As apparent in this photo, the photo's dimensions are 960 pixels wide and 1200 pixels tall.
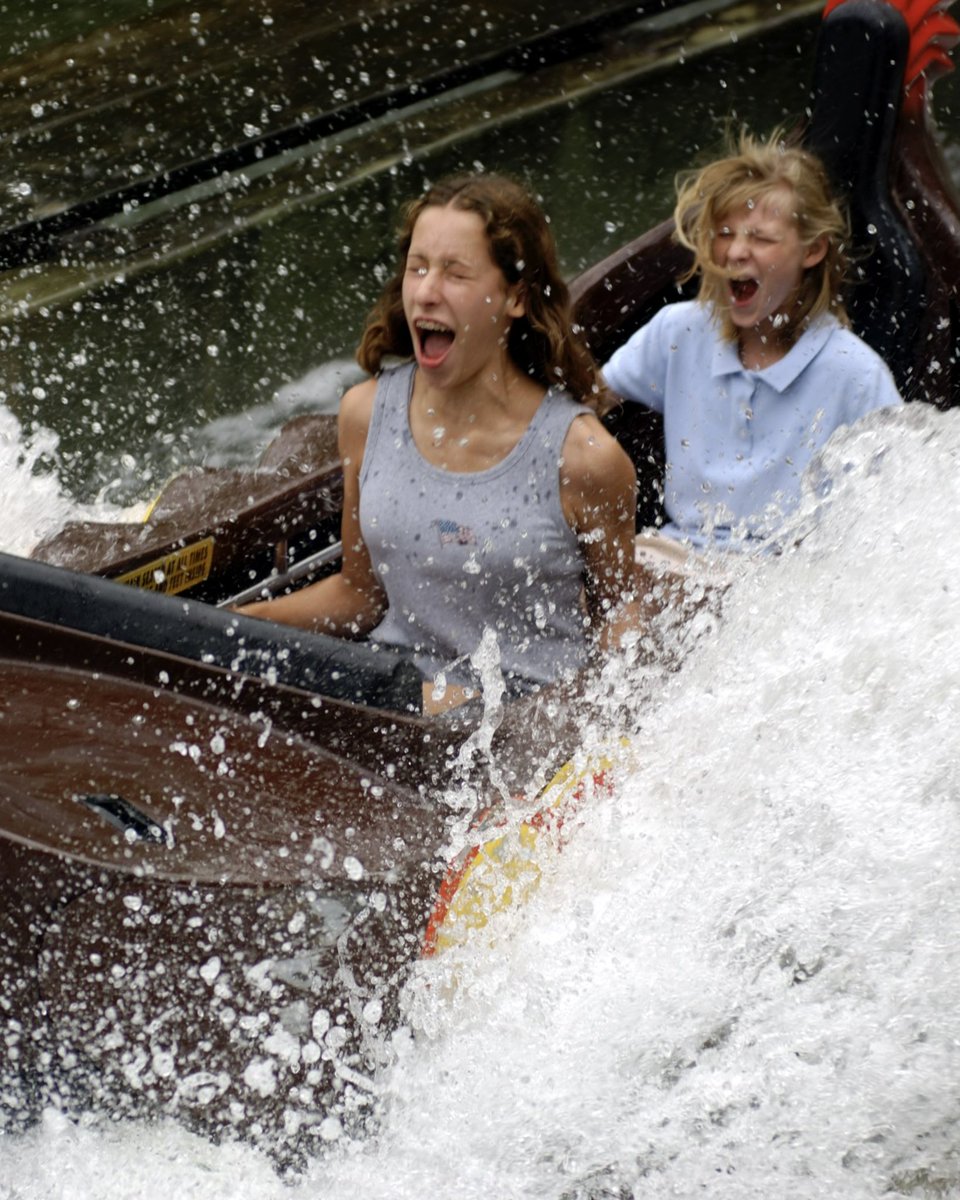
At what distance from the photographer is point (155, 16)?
644 centimetres

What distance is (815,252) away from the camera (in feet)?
8.66

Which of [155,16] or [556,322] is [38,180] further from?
[556,322]

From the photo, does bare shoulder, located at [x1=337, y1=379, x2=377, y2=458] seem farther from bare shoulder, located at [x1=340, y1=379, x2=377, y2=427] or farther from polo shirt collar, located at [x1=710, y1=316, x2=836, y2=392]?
polo shirt collar, located at [x1=710, y1=316, x2=836, y2=392]

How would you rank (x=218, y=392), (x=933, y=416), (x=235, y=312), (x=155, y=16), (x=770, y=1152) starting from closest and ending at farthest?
(x=770, y=1152), (x=933, y=416), (x=218, y=392), (x=235, y=312), (x=155, y=16)

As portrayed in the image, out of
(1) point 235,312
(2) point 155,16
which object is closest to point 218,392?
(1) point 235,312

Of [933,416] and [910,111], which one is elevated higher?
[910,111]

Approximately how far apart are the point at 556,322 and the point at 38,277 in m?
3.56

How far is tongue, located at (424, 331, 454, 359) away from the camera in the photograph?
225cm

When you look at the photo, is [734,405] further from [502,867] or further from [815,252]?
[502,867]

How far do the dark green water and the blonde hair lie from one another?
90.7 inches

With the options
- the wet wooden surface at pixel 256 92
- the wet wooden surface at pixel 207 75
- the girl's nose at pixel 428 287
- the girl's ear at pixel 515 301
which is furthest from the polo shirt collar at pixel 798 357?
the wet wooden surface at pixel 207 75

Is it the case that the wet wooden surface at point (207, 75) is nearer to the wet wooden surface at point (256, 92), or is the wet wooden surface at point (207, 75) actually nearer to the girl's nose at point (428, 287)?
the wet wooden surface at point (256, 92)

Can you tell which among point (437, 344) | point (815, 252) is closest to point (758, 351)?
point (815, 252)

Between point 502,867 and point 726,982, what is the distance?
38 cm
